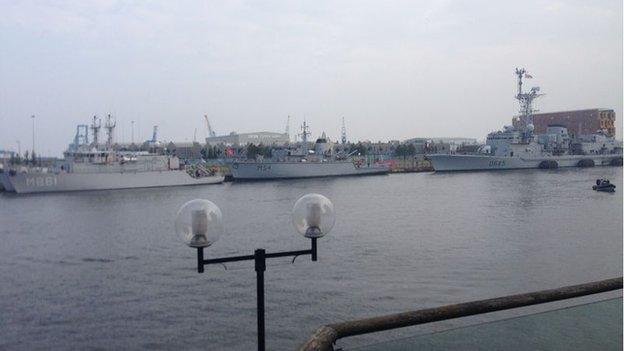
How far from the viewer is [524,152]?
136ft

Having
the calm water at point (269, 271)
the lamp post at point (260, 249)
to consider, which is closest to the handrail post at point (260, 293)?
the lamp post at point (260, 249)

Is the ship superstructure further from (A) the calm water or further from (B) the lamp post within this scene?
(B) the lamp post

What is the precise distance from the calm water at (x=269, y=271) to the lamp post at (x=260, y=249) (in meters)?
3.39

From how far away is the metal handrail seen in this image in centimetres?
132

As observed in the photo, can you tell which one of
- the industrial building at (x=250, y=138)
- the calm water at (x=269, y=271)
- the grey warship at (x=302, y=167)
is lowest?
the calm water at (x=269, y=271)

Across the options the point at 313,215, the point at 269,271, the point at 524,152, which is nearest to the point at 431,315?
the point at 313,215

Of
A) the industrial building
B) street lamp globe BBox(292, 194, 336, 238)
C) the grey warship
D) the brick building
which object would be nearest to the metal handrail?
street lamp globe BBox(292, 194, 336, 238)

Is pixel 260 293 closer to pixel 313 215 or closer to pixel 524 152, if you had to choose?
pixel 313 215

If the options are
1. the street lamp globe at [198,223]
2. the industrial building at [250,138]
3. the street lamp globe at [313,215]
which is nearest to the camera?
the street lamp globe at [198,223]

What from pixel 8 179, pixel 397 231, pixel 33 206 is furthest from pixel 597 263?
pixel 8 179

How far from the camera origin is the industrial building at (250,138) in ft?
273

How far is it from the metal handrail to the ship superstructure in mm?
40328

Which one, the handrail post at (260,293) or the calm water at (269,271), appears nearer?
the handrail post at (260,293)

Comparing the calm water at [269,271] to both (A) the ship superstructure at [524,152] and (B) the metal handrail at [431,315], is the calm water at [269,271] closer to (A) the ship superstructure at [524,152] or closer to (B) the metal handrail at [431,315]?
(B) the metal handrail at [431,315]
